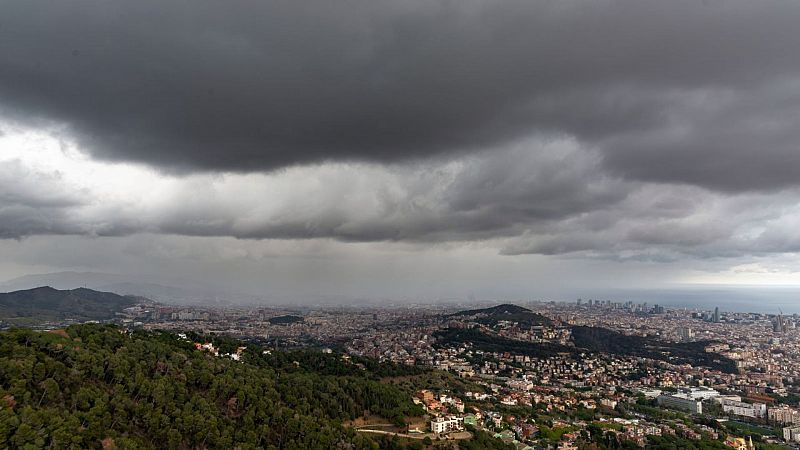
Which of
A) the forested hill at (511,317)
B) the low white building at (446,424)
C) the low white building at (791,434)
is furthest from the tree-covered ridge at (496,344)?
the low white building at (446,424)

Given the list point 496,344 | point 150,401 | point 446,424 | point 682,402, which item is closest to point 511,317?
point 496,344

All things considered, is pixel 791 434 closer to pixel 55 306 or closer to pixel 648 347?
pixel 648 347

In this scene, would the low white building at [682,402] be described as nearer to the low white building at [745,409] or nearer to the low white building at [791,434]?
the low white building at [745,409]

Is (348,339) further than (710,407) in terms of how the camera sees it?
Yes

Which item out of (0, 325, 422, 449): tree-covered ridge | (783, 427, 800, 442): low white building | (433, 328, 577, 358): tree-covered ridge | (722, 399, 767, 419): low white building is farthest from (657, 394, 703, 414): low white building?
(0, 325, 422, 449): tree-covered ridge

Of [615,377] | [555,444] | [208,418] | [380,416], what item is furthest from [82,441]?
[615,377]

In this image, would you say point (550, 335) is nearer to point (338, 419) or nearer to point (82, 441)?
point (338, 419)

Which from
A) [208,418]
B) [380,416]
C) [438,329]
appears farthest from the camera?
[438,329]
